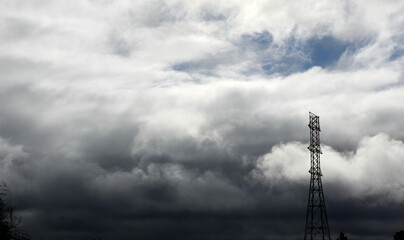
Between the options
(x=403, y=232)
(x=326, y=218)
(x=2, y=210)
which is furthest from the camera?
(x=403, y=232)

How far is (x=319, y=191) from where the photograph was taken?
114m

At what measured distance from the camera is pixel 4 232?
2702cm

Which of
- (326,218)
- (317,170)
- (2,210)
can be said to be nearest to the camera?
(2,210)

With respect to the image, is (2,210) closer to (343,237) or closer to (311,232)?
(311,232)

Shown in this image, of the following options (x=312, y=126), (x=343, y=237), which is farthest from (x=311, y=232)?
(x=343, y=237)

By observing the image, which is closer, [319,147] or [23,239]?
[23,239]

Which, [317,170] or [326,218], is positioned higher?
[317,170]

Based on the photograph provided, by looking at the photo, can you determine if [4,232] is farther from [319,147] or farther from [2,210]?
[319,147]

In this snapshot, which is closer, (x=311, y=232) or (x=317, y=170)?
(x=311, y=232)

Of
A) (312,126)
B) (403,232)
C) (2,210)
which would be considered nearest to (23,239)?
(2,210)

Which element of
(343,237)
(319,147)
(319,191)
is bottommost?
(343,237)

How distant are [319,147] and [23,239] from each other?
103 m

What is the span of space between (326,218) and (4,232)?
94076 mm

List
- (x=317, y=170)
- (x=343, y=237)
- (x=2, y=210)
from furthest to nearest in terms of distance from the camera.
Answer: (x=343, y=237), (x=317, y=170), (x=2, y=210)
